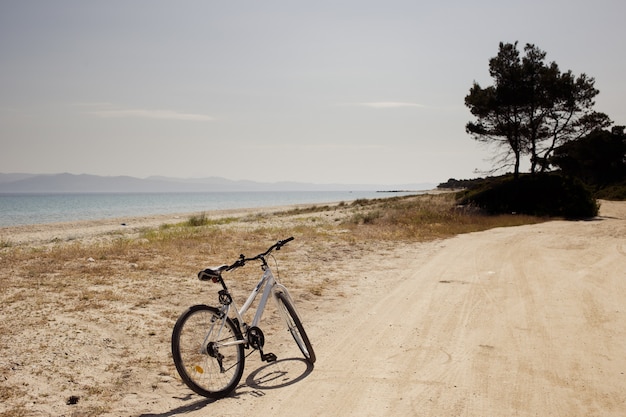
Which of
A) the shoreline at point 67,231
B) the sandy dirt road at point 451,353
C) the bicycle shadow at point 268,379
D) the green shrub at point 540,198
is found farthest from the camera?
the green shrub at point 540,198

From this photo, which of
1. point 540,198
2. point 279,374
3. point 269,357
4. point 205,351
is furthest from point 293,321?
point 540,198

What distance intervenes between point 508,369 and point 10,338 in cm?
684

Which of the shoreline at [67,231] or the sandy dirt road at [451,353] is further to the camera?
the shoreline at [67,231]

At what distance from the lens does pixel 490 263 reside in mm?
13695

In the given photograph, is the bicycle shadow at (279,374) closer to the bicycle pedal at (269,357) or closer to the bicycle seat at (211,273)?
the bicycle pedal at (269,357)

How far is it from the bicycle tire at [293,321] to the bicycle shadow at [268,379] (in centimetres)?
16

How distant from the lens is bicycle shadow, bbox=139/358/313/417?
507 centimetres

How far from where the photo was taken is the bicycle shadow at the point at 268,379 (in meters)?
5.07

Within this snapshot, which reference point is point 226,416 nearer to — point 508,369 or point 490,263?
point 508,369

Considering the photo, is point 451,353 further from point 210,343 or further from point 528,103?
→ point 528,103

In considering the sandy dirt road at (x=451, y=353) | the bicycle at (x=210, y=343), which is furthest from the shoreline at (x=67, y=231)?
the bicycle at (x=210, y=343)

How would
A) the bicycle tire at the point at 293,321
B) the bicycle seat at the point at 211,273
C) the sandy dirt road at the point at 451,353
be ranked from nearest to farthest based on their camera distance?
the sandy dirt road at the point at 451,353, the bicycle seat at the point at 211,273, the bicycle tire at the point at 293,321

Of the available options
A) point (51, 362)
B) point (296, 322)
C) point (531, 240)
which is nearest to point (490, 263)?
point (531, 240)

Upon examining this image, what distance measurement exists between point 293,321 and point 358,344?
1304mm
